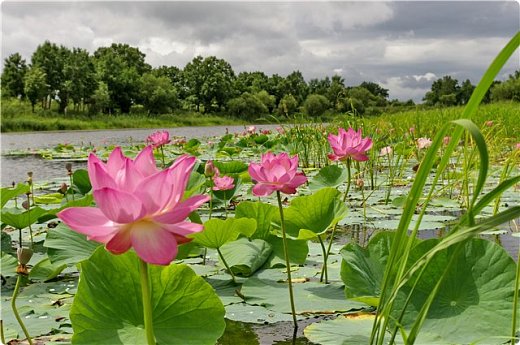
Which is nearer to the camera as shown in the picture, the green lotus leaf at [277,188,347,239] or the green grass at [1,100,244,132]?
the green lotus leaf at [277,188,347,239]

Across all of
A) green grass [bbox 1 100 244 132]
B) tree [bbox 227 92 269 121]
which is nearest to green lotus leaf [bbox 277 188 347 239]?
green grass [bbox 1 100 244 132]

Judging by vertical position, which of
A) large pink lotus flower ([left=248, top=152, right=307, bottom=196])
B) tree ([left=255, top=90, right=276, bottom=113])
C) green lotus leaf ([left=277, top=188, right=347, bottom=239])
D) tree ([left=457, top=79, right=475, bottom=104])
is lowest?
green lotus leaf ([left=277, top=188, right=347, bottom=239])

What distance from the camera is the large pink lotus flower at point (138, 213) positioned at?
577mm

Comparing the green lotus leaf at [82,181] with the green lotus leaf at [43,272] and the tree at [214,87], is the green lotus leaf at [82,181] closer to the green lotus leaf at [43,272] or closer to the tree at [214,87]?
the green lotus leaf at [43,272]

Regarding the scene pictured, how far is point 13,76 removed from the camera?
96.5 feet

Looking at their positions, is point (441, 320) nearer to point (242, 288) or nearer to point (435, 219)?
point (242, 288)

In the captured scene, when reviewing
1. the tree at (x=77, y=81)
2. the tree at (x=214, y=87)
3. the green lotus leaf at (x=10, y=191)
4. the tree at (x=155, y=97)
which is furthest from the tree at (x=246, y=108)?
the green lotus leaf at (x=10, y=191)

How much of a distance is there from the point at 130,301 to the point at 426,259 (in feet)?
1.57

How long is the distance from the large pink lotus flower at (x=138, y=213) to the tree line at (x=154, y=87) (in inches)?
631

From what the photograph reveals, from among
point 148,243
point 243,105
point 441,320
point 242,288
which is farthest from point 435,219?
point 243,105

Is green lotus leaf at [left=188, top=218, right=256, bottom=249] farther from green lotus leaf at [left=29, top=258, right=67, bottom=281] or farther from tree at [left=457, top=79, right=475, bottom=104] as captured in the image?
tree at [left=457, top=79, right=475, bottom=104]

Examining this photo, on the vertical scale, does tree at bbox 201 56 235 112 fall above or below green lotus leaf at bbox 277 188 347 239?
above

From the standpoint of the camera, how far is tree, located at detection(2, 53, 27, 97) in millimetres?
Answer: 28922

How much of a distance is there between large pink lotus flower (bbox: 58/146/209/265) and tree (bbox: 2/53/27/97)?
3113 cm
